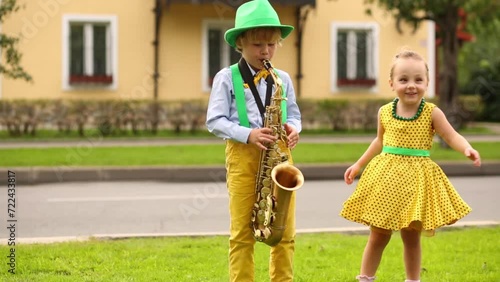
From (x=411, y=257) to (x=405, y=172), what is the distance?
56 cm

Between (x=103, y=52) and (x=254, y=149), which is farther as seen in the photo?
(x=103, y=52)

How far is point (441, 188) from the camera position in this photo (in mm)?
5398

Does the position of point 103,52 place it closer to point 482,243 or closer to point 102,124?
point 102,124

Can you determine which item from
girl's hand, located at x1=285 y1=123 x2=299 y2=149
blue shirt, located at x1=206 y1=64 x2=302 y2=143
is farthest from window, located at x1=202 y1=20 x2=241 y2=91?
girl's hand, located at x1=285 y1=123 x2=299 y2=149

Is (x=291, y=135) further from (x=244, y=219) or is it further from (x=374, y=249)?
(x=374, y=249)

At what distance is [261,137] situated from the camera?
199 inches

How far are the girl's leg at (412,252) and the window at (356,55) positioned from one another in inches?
752

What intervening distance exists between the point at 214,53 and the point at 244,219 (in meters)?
19.0

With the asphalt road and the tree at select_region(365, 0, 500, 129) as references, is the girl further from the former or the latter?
the tree at select_region(365, 0, 500, 129)

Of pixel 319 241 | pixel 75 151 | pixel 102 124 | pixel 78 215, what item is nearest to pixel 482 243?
pixel 319 241

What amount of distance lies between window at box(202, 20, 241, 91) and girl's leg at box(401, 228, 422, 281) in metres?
18.4

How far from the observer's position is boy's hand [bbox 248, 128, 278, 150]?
16.6 ft

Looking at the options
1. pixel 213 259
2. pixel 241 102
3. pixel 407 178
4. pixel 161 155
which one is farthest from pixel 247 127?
pixel 161 155

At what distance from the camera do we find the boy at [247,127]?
206 inches
